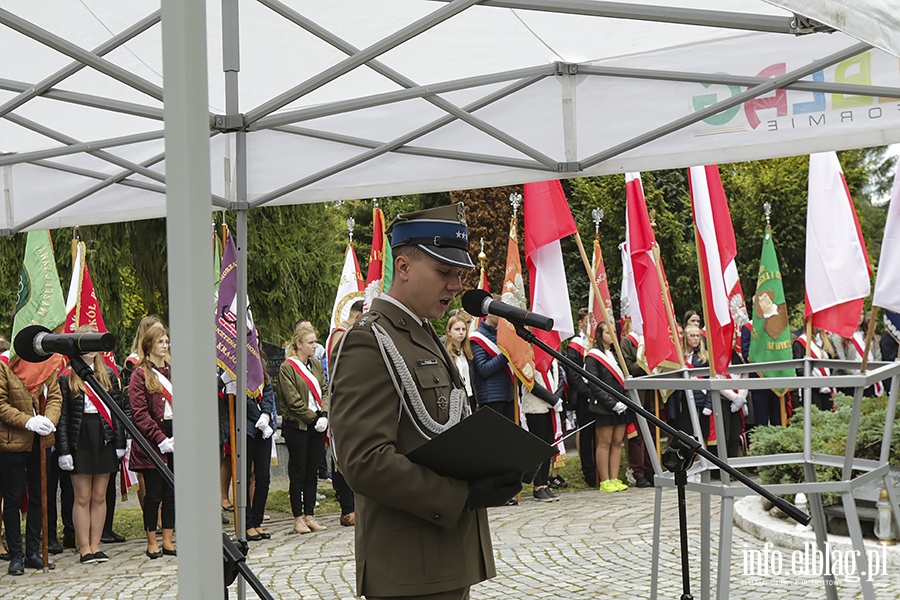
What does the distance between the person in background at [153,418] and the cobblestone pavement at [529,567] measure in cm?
30

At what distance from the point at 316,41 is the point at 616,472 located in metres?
8.49

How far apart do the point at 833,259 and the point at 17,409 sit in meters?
6.79

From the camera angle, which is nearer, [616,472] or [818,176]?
[818,176]

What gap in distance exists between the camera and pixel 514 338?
11.0 meters

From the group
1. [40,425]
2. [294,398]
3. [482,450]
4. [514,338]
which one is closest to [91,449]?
[40,425]

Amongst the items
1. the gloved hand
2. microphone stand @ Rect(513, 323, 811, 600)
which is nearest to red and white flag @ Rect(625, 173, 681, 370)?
microphone stand @ Rect(513, 323, 811, 600)

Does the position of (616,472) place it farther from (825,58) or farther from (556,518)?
(825,58)

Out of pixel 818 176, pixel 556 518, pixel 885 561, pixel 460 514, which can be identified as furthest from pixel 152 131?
pixel 556 518

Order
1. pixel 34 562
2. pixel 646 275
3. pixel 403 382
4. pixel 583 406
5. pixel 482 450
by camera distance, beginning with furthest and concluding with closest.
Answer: pixel 583 406 → pixel 34 562 → pixel 646 275 → pixel 403 382 → pixel 482 450

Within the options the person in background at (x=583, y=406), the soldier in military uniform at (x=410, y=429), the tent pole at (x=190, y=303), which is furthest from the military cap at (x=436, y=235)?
the person in background at (x=583, y=406)

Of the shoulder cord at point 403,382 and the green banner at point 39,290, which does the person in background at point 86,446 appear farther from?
the shoulder cord at point 403,382

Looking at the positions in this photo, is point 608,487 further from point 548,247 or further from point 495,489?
point 495,489

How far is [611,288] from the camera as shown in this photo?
78.0ft

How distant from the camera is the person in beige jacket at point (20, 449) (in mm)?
8477
